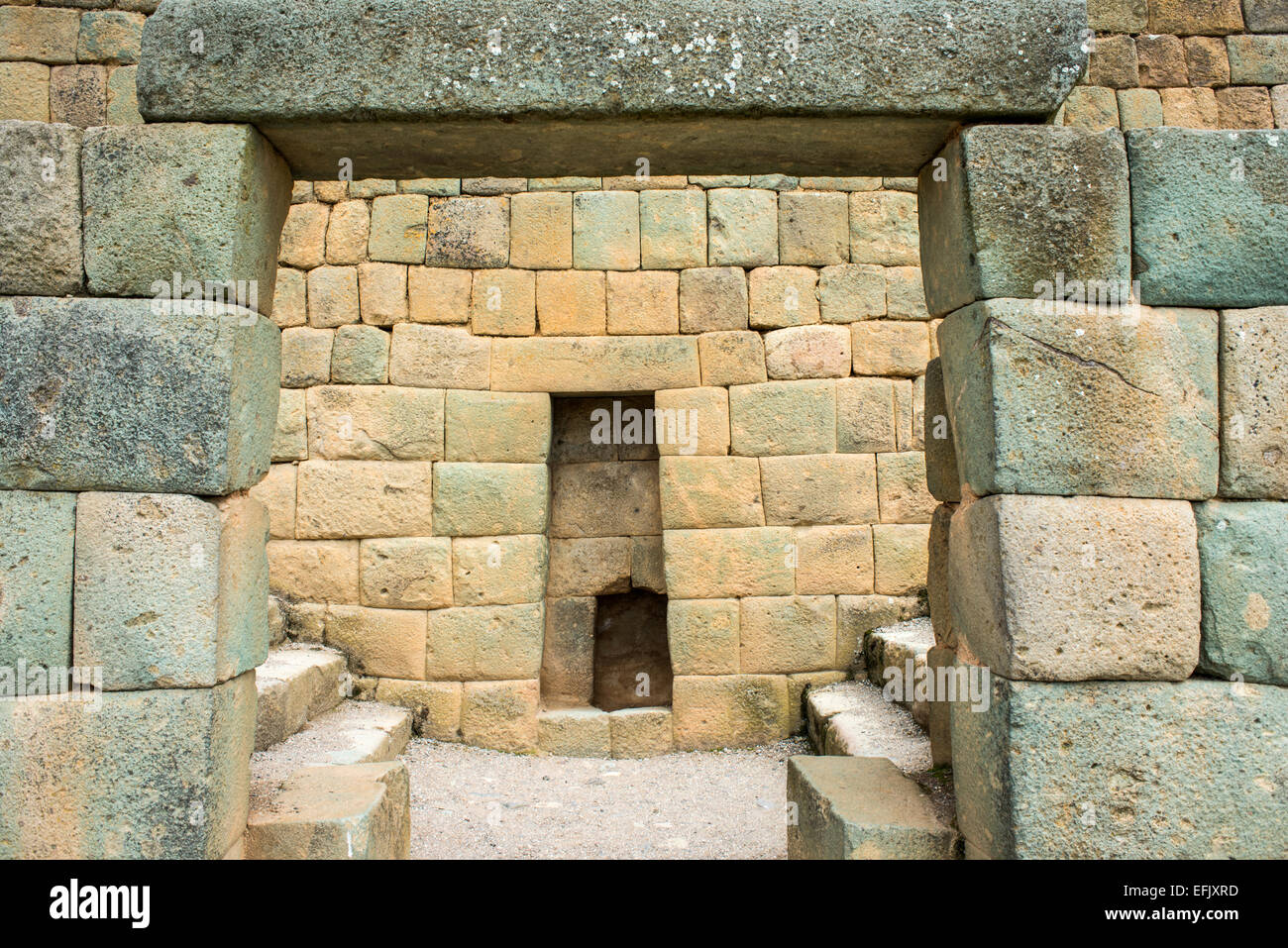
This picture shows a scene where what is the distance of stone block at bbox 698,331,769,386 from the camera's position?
6.66m

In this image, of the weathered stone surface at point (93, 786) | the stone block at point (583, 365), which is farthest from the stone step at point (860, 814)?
the stone block at point (583, 365)

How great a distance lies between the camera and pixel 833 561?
21.7 ft

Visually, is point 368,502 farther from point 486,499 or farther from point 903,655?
point 903,655

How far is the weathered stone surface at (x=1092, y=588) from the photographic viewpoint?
2938 millimetres

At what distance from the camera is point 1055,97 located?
3127 millimetres

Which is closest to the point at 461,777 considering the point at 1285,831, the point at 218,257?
the point at 218,257

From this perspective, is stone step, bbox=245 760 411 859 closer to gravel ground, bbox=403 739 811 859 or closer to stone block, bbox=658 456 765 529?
gravel ground, bbox=403 739 811 859

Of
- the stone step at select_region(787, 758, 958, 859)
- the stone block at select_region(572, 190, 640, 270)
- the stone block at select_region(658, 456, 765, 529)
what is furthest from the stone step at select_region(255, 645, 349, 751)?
the stone block at select_region(572, 190, 640, 270)

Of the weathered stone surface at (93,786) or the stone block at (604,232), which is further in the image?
the stone block at (604,232)

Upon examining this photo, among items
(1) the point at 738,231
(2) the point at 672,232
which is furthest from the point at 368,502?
(1) the point at 738,231

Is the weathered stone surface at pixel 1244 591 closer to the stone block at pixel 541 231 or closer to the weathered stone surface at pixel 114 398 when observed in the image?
the weathered stone surface at pixel 114 398

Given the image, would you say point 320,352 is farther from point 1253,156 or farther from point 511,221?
point 1253,156

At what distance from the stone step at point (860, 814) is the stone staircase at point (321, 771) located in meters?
1.72

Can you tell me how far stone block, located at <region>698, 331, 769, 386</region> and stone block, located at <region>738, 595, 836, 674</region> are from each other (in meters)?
1.64
